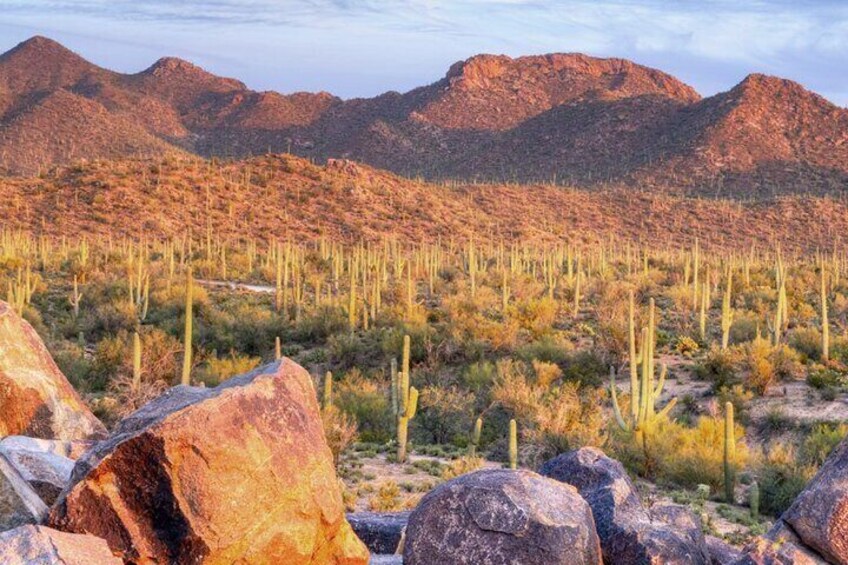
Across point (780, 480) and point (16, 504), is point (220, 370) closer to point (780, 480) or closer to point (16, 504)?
point (780, 480)

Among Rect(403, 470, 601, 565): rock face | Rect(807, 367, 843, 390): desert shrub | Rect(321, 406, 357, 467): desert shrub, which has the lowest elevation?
Rect(321, 406, 357, 467): desert shrub

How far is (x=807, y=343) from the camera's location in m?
20.8

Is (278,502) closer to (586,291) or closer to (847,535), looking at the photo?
(847,535)

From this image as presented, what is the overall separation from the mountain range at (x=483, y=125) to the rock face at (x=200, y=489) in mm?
65783

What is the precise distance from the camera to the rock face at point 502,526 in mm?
6480

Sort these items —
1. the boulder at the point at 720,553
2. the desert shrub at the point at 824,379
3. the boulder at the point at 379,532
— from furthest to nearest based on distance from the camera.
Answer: the desert shrub at the point at 824,379 < the boulder at the point at 379,532 < the boulder at the point at 720,553

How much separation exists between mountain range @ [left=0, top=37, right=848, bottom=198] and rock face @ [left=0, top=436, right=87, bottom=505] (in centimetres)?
6438

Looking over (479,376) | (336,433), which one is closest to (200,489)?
(336,433)

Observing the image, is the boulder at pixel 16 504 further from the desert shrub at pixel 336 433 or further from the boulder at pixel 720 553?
the desert shrub at pixel 336 433

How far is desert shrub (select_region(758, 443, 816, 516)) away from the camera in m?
12.2

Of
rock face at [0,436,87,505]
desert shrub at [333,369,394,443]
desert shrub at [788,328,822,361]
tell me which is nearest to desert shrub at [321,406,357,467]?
desert shrub at [333,369,394,443]

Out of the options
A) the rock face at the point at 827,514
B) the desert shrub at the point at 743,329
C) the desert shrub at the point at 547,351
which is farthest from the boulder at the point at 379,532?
the desert shrub at the point at 743,329

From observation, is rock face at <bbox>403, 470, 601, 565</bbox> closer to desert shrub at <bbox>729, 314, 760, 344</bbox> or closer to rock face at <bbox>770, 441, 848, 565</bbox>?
rock face at <bbox>770, 441, 848, 565</bbox>

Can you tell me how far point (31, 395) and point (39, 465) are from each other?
2128 mm
